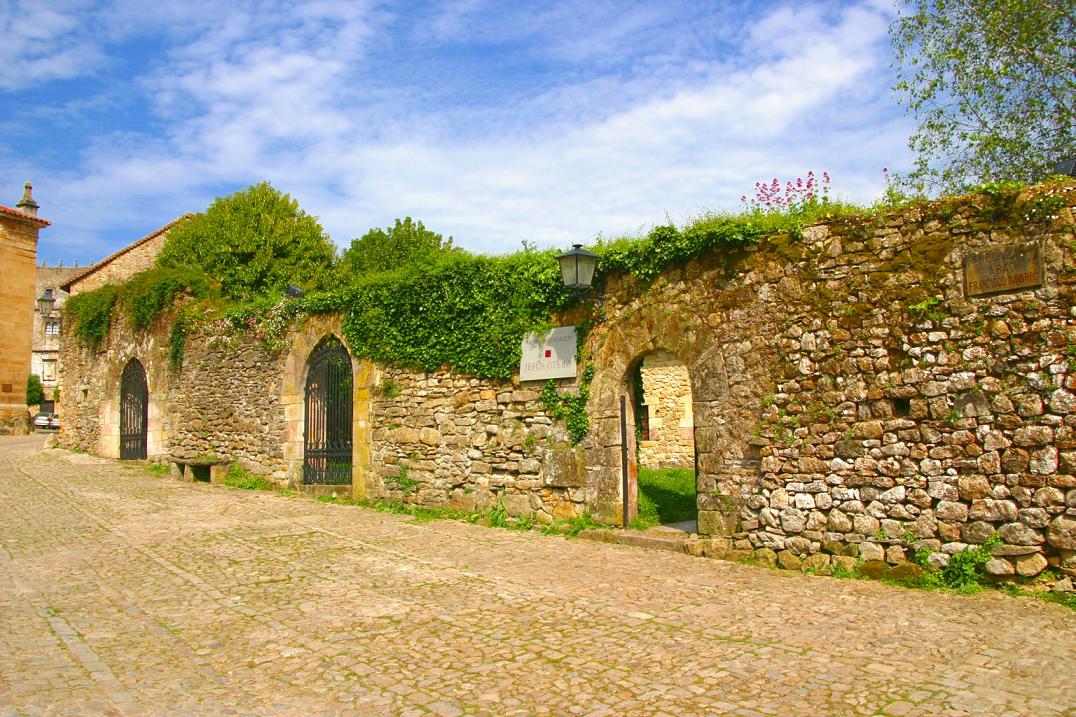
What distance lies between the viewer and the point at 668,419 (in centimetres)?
1673

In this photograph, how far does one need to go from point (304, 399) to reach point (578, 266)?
6.87 meters

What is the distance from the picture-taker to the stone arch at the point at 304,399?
11508 mm

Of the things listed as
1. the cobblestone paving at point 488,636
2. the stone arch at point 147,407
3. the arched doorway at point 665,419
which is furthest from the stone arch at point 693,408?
the stone arch at point 147,407

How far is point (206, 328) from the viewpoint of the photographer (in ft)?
51.2

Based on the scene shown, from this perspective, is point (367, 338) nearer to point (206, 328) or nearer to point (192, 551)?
point (192, 551)

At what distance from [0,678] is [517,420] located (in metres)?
6.07

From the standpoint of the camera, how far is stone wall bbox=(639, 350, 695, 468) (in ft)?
54.1

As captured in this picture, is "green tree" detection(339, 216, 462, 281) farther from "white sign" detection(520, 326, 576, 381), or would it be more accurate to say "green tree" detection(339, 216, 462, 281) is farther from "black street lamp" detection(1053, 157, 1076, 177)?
"black street lamp" detection(1053, 157, 1076, 177)

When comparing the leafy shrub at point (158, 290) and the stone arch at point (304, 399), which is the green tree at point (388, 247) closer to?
the leafy shrub at point (158, 290)

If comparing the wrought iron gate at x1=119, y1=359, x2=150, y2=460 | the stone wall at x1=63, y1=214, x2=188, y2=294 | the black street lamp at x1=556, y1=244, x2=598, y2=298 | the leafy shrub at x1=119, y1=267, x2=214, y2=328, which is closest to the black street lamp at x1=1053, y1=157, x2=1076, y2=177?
the black street lamp at x1=556, y1=244, x2=598, y2=298

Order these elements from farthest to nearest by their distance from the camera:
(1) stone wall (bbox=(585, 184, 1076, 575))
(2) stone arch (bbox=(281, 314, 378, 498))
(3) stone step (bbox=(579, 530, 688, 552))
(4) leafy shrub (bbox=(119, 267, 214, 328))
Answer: (4) leafy shrub (bbox=(119, 267, 214, 328)) < (2) stone arch (bbox=(281, 314, 378, 498)) < (3) stone step (bbox=(579, 530, 688, 552)) < (1) stone wall (bbox=(585, 184, 1076, 575))

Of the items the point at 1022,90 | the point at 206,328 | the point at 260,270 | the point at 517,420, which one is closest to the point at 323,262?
the point at 260,270

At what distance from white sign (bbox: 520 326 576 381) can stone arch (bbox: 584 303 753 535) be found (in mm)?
325

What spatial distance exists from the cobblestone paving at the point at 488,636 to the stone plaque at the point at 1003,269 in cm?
Result: 242
